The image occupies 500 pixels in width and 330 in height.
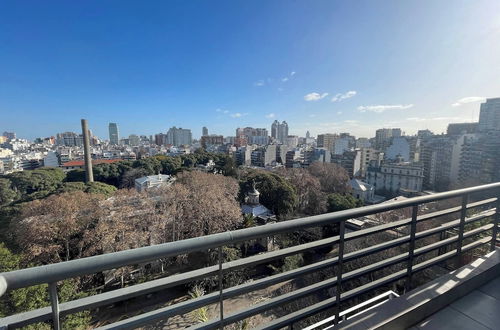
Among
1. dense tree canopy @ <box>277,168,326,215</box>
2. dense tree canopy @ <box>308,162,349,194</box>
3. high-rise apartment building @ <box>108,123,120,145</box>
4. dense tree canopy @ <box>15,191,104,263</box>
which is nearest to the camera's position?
dense tree canopy @ <box>15,191,104,263</box>

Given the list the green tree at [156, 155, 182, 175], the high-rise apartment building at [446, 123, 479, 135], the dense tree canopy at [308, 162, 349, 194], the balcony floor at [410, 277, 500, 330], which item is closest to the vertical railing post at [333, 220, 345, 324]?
the balcony floor at [410, 277, 500, 330]

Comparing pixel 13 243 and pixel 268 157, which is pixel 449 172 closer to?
pixel 268 157

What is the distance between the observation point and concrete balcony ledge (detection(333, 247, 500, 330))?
4.34ft

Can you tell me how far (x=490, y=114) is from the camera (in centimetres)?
4006

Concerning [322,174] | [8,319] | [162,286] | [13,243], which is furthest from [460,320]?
[322,174]

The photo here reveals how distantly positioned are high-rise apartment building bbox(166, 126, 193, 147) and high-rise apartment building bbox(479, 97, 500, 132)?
87072mm

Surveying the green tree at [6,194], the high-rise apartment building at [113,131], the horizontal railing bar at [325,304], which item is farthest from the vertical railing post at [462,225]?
the high-rise apartment building at [113,131]

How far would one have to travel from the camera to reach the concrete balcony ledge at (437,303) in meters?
1.32

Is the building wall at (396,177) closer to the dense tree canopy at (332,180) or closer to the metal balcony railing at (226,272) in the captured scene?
the dense tree canopy at (332,180)

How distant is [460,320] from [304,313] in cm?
114

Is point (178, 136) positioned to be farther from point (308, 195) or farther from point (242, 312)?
point (242, 312)

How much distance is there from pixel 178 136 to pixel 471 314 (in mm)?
99491

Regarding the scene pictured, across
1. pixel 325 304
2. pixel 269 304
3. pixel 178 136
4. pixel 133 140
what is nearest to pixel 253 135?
pixel 178 136

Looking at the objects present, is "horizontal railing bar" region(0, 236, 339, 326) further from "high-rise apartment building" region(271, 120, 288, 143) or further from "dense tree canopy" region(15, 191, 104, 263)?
"high-rise apartment building" region(271, 120, 288, 143)
